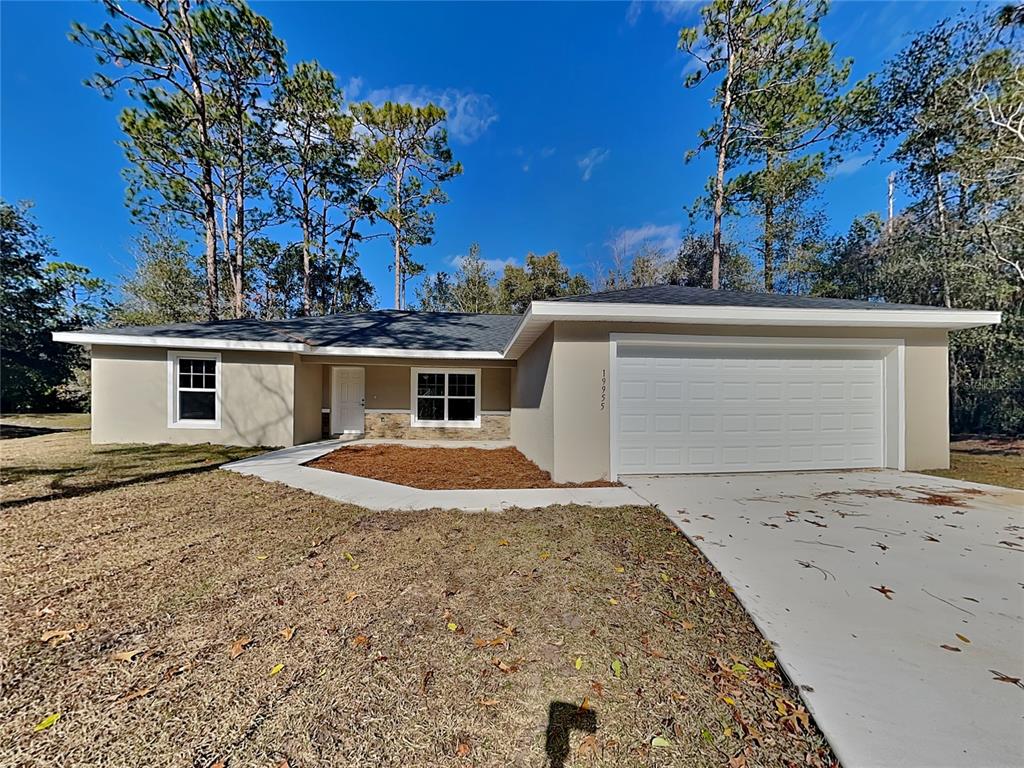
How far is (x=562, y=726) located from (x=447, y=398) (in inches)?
365

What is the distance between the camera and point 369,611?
2.61 metres

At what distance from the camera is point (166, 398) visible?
8703mm

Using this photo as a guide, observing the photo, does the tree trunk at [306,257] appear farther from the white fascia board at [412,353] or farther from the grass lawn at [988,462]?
the grass lawn at [988,462]

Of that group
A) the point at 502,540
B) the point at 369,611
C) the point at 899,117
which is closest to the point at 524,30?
the point at 899,117

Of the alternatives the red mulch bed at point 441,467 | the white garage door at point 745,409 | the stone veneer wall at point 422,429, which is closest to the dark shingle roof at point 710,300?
the white garage door at point 745,409

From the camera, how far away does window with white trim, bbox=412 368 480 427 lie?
10711 mm

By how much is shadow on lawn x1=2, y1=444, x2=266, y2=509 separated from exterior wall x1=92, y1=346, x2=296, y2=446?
422mm

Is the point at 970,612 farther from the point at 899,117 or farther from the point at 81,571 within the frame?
the point at 899,117

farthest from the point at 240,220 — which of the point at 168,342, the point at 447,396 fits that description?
the point at 447,396

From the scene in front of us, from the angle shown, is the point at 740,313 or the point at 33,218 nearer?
the point at 740,313

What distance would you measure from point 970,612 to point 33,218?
28.9 m

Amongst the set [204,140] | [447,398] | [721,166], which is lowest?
[447,398]

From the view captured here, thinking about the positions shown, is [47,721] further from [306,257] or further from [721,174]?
[306,257]

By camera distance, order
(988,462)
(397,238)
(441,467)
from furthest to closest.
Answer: (397,238), (988,462), (441,467)
